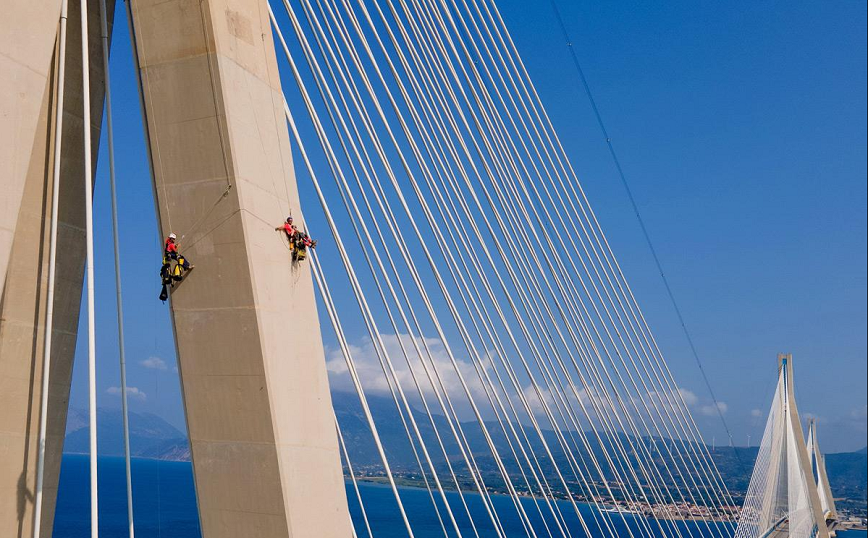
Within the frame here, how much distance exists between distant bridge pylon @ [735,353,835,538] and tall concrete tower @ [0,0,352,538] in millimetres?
23625

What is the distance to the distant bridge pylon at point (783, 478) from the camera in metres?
28.4

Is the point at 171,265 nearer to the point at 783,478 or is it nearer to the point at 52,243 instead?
the point at 52,243

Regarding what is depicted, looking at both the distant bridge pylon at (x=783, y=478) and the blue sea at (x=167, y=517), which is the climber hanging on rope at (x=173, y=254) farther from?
the blue sea at (x=167, y=517)

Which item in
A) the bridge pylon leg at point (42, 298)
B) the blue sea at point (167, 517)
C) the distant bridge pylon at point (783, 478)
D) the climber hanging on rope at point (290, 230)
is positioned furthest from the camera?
the blue sea at point (167, 517)

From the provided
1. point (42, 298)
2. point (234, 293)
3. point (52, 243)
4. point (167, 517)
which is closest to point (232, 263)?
point (234, 293)

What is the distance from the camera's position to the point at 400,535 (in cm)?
5031

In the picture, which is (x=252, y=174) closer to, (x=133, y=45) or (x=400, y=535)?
(x=133, y=45)

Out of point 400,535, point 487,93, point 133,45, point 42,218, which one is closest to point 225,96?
point 133,45

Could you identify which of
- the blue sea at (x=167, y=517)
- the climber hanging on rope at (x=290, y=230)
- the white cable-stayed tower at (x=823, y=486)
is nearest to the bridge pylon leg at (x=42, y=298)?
the climber hanging on rope at (x=290, y=230)

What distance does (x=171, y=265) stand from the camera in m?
6.35

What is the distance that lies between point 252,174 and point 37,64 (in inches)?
64.9

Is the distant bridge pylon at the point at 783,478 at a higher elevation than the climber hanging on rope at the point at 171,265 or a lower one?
higher

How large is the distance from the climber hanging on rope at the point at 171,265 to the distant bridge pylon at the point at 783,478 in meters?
24.4

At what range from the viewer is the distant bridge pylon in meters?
28.4
